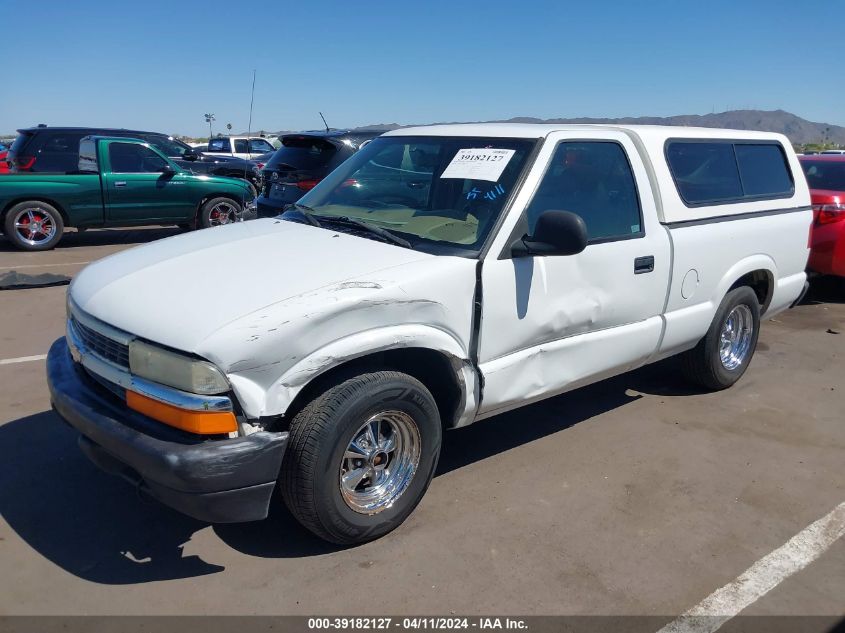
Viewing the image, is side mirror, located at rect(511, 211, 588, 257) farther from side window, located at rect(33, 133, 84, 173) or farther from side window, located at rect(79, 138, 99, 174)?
side window, located at rect(33, 133, 84, 173)

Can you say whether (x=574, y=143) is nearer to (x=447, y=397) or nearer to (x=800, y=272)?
(x=447, y=397)

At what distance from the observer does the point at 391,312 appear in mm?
3117

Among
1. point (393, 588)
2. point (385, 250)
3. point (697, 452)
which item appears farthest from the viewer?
point (697, 452)

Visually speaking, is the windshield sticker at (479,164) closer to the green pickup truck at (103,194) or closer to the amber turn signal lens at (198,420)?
the amber turn signal lens at (198,420)

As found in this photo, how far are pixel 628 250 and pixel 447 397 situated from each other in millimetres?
1418

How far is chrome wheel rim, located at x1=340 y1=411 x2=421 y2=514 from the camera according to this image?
127 inches

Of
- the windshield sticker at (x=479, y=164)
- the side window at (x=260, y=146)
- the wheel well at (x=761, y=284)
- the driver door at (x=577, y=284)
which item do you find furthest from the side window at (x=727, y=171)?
the side window at (x=260, y=146)

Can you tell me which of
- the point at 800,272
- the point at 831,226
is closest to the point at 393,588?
the point at 800,272

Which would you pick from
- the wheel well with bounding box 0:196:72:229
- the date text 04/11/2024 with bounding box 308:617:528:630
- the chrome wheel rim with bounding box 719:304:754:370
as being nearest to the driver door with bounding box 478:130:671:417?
the date text 04/11/2024 with bounding box 308:617:528:630

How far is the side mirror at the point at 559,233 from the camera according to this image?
3404mm

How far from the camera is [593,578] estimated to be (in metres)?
3.13

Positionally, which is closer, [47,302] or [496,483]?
[496,483]

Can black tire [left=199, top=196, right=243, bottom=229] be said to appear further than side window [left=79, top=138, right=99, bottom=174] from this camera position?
Yes

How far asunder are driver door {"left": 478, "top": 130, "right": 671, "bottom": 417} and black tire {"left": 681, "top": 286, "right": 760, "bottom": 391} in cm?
78
